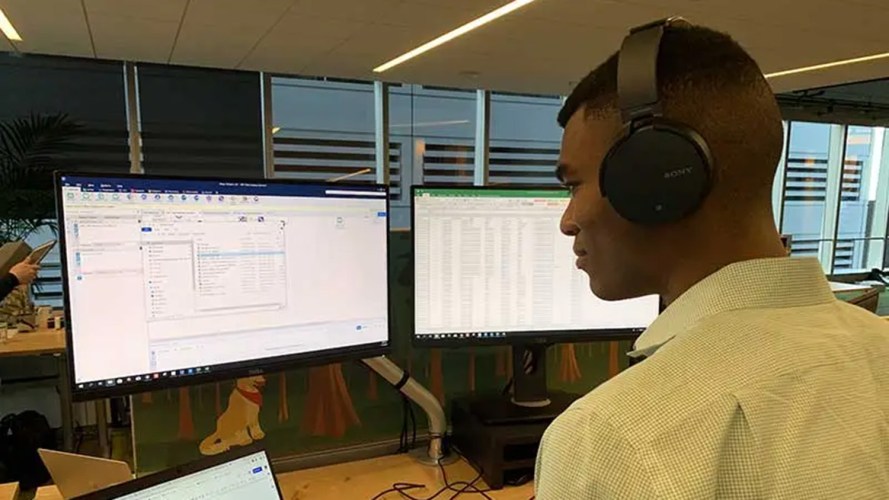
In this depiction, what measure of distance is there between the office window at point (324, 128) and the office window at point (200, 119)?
23 centimetres

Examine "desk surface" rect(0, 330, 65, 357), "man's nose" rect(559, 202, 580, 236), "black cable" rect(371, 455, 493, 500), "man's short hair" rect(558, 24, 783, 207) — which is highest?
"man's short hair" rect(558, 24, 783, 207)

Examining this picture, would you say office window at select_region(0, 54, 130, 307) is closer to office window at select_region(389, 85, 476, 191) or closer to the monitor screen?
office window at select_region(389, 85, 476, 191)

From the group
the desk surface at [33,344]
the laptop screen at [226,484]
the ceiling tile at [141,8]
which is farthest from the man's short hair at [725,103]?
the ceiling tile at [141,8]

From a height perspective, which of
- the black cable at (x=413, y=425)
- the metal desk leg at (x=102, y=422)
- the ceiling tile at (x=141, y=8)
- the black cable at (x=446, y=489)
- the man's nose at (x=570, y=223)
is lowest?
the metal desk leg at (x=102, y=422)

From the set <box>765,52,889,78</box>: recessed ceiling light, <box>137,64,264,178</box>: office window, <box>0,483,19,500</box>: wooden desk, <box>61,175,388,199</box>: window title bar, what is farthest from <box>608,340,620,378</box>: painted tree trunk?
<box>137,64,264,178</box>: office window

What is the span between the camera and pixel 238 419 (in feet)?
4.03

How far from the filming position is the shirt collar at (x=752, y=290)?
58cm

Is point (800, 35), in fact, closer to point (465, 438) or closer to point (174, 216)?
point (465, 438)

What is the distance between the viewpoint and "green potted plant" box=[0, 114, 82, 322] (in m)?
4.27

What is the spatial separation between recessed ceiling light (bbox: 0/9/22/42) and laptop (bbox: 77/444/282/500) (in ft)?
12.8

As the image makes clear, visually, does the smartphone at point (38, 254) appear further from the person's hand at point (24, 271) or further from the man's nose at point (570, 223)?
the man's nose at point (570, 223)

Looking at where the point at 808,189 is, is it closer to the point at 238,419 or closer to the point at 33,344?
the point at 33,344

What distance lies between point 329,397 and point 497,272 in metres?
0.44

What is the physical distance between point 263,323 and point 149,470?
0.41 metres
